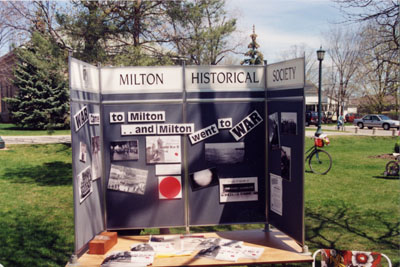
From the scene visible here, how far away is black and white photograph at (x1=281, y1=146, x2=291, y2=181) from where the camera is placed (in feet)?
13.1

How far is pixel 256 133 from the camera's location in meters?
4.52

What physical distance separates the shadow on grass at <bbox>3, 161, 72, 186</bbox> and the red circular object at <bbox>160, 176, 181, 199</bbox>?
328 inches

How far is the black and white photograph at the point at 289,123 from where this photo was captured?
387cm

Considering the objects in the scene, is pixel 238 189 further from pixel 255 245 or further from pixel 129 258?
pixel 129 258

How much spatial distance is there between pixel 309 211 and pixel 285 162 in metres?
4.40

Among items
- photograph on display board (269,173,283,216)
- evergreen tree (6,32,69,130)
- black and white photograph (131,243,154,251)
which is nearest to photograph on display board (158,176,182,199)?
black and white photograph (131,243,154,251)

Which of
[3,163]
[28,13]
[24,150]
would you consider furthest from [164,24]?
[24,150]

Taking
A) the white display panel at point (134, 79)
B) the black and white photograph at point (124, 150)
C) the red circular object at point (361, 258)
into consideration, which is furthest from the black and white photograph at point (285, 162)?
the black and white photograph at point (124, 150)

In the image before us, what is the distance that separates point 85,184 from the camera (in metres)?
3.85

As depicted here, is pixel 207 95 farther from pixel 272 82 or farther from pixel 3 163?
pixel 3 163

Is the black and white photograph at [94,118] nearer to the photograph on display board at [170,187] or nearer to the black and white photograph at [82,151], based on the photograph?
the black and white photograph at [82,151]

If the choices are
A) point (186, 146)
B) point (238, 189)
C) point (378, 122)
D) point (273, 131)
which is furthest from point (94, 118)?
point (378, 122)

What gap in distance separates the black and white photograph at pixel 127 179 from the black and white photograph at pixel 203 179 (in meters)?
0.55

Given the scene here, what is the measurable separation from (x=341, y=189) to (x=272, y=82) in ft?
22.1
